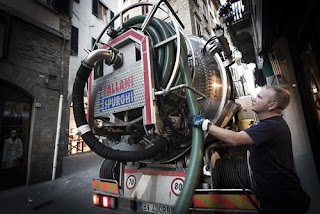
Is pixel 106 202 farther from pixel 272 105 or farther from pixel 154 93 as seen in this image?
pixel 272 105

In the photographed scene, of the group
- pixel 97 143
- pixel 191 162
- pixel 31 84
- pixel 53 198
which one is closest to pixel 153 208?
pixel 191 162

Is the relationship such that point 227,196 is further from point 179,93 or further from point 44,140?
point 44,140

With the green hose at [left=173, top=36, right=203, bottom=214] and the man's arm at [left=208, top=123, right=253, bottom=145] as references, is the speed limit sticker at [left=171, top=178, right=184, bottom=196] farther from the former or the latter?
the man's arm at [left=208, top=123, right=253, bottom=145]

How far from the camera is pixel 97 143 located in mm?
1987

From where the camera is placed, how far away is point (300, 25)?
2.46m

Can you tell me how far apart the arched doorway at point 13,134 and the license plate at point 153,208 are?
4.93 metres

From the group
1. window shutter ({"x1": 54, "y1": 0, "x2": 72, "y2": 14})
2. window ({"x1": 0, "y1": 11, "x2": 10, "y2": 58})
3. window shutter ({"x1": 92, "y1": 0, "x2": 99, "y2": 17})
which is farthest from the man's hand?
window shutter ({"x1": 92, "y1": 0, "x2": 99, "y2": 17})

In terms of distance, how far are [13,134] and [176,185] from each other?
555 centimetres

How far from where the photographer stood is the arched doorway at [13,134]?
5219 millimetres

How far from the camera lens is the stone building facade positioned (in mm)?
5363

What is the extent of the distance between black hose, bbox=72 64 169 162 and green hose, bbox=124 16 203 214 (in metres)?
0.39

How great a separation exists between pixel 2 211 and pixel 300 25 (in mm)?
6170

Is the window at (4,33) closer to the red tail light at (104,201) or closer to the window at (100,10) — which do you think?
the red tail light at (104,201)

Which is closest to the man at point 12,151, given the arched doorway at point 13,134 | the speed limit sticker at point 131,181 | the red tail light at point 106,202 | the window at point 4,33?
the arched doorway at point 13,134
